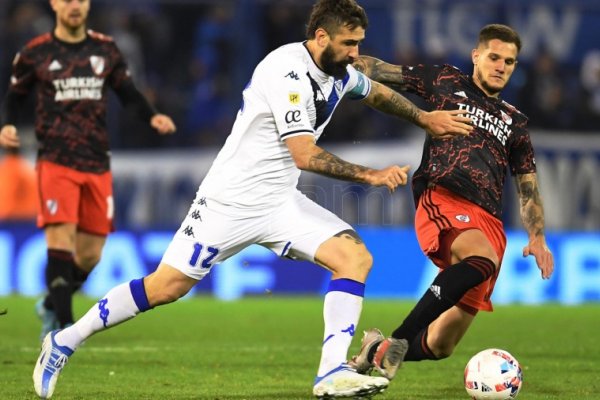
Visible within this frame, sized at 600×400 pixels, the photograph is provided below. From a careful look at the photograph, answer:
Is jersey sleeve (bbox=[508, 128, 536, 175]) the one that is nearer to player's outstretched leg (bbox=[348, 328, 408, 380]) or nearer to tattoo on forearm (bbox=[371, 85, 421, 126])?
tattoo on forearm (bbox=[371, 85, 421, 126])

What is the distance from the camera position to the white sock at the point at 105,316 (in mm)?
6531

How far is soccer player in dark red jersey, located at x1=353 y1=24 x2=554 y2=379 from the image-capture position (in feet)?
23.3

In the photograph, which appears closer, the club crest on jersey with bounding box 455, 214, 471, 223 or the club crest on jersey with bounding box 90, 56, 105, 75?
the club crest on jersey with bounding box 455, 214, 471, 223

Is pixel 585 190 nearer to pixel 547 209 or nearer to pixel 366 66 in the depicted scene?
pixel 547 209

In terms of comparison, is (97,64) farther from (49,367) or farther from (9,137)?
(49,367)

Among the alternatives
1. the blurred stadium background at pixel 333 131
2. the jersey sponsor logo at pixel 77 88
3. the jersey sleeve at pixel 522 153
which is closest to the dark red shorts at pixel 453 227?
the jersey sleeve at pixel 522 153

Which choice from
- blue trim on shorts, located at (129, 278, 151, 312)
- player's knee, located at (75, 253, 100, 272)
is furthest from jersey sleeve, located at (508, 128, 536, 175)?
player's knee, located at (75, 253, 100, 272)

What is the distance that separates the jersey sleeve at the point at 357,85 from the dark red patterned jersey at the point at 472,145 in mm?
772

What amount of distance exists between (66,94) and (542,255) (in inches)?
164

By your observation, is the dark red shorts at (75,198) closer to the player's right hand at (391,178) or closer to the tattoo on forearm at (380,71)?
the tattoo on forearm at (380,71)

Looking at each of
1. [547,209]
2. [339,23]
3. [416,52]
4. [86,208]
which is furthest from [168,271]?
[416,52]

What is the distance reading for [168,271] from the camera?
646cm

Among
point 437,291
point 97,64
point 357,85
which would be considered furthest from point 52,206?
point 437,291

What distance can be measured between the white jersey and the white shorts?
68mm
